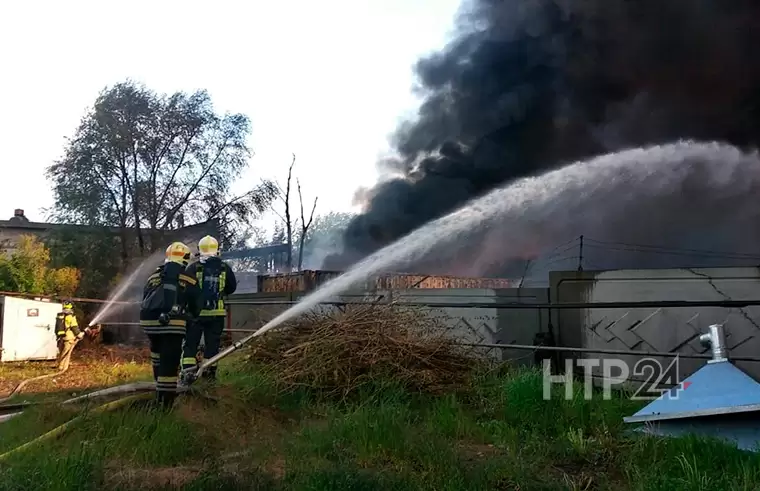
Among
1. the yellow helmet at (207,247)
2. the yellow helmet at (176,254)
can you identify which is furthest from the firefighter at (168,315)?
the yellow helmet at (207,247)

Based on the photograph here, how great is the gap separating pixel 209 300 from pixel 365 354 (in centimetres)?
207

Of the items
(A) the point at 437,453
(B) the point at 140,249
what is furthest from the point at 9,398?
(B) the point at 140,249

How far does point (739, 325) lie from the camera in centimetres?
600

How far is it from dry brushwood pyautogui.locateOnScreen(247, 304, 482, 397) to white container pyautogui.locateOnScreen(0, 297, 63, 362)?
754cm

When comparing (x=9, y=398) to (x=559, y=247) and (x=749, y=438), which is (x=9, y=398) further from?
(x=559, y=247)

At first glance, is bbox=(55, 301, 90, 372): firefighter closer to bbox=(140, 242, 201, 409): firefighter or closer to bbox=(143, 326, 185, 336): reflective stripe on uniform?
bbox=(140, 242, 201, 409): firefighter

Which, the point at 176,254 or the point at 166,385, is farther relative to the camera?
the point at 176,254

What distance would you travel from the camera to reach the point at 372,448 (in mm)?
3418

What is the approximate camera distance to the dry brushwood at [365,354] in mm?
4898

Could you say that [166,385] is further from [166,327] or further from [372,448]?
[372,448]

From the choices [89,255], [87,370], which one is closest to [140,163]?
[89,255]

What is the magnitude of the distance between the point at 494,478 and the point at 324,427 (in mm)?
1320

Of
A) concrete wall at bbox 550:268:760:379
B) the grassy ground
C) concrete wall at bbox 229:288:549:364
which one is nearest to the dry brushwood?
the grassy ground

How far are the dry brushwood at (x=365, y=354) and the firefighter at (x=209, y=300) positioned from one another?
28.8 inches
